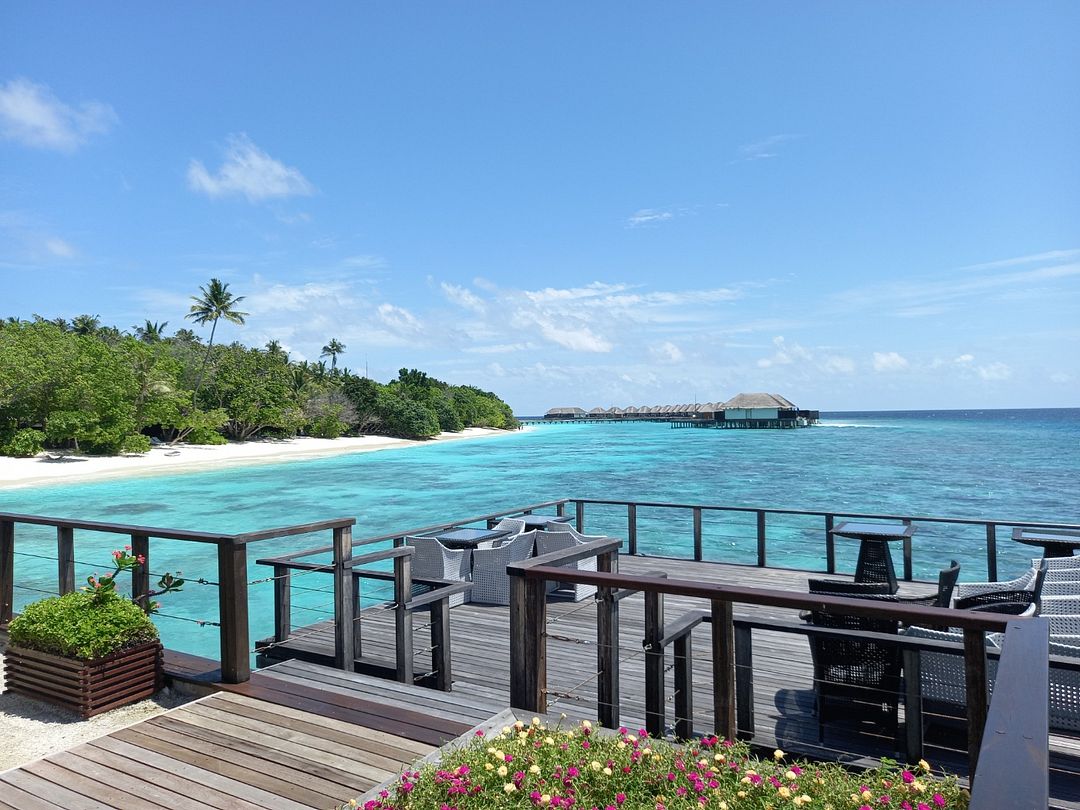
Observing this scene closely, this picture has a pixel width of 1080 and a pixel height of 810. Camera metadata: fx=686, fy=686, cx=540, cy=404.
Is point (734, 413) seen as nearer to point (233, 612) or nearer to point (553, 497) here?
point (553, 497)

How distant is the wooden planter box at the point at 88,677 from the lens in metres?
3.59

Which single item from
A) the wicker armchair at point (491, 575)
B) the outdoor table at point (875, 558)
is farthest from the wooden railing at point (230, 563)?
the outdoor table at point (875, 558)

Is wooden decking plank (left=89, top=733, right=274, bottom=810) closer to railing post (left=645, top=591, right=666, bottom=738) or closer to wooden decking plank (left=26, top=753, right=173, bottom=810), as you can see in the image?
wooden decking plank (left=26, top=753, right=173, bottom=810)

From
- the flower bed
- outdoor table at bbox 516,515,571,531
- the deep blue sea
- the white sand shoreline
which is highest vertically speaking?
the flower bed

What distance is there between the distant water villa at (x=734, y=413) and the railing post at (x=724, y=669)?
9839 centimetres

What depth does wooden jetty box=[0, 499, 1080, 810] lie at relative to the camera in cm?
225

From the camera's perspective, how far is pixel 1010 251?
3328 cm

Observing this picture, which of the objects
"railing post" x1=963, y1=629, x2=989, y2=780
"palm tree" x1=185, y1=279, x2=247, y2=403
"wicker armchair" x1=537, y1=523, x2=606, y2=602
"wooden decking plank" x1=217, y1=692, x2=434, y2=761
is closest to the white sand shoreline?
"palm tree" x1=185, y1=279, x2=247, y2=403

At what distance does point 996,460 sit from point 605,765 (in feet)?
177

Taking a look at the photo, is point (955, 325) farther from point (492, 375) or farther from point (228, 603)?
point (492, 375)

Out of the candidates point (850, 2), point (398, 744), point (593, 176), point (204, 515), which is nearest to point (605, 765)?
point (398, 744)

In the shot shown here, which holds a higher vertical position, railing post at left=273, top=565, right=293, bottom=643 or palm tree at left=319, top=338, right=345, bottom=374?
palm tree at left=319, top=338, right=345, bottom=374

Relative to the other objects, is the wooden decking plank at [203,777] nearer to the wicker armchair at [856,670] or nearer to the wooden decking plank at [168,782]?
the wooden decking plank at [168,782]

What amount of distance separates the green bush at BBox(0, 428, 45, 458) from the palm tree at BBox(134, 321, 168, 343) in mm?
29170
